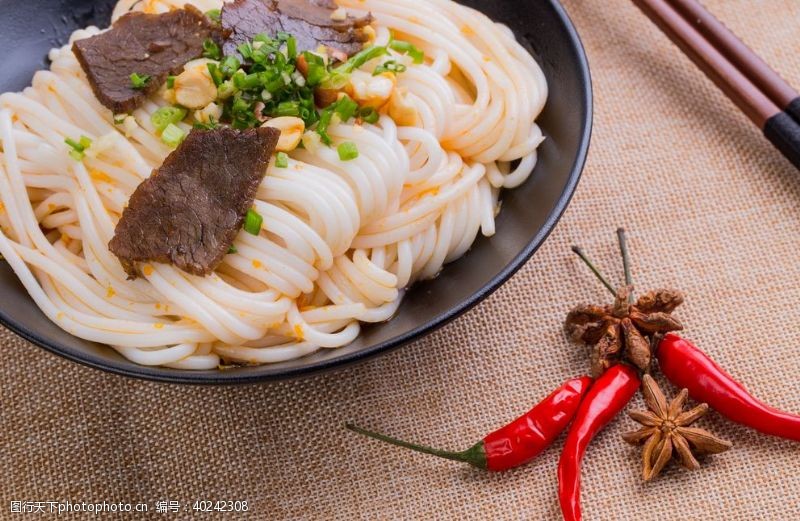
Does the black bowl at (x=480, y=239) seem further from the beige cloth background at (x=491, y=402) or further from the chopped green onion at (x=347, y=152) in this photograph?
the chopped green onion at (x=347, y=152)

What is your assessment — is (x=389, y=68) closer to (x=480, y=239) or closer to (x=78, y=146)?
(x=480, y=239)

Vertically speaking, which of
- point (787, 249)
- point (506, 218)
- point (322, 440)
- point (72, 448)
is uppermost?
point (787, 249)

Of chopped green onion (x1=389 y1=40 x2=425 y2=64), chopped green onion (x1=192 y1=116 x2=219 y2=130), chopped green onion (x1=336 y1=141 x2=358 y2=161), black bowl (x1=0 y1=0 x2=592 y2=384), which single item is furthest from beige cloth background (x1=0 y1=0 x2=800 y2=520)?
chopped green onion (x1=192 y1=116 x2=219 y2=130)

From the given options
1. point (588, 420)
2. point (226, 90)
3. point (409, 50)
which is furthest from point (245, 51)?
point (588, 420)

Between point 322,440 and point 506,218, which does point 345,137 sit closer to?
point 506,218

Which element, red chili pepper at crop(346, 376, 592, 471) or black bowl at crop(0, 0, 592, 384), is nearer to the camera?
black bowl at crop(0, 0, 592, 384)

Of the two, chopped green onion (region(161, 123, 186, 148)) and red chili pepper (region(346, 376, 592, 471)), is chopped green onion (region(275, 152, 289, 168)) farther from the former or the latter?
red chili pepper (region(346, 376, 592, 471))

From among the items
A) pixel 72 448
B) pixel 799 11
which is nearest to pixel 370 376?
pixel 72 448
